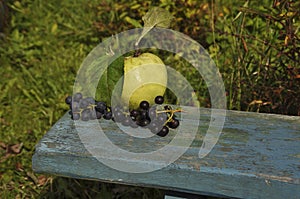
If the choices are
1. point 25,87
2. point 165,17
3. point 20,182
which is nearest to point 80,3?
point 25,87

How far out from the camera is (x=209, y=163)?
A: 1.41m

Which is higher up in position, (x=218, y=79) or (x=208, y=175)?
(x=218, y=79)

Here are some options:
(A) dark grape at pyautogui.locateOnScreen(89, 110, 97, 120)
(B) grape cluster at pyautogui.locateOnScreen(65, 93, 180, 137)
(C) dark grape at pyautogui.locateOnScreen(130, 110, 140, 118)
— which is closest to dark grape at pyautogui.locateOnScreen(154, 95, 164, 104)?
(B) grape cluster at pyautogui.locateOnScreen(65, 93, 180, 137)

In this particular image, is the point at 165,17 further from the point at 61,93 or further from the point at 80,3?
the point at 80,3

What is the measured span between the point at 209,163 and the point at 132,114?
14.8 inches

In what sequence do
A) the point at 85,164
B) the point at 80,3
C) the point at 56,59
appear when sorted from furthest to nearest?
the point at 80,3, the point at 56,59, the point at 85,164

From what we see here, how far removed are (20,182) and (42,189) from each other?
0.15m

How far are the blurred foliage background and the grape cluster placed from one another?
0.77m

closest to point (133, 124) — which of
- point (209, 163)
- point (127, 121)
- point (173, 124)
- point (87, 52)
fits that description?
point (127, 121)

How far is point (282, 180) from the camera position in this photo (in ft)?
4.38

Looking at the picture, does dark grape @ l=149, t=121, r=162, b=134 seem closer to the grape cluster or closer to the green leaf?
the grape cluster

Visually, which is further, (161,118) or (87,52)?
(87,52)

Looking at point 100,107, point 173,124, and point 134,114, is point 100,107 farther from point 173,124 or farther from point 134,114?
point 173,124

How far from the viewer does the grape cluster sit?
5.36 ft
